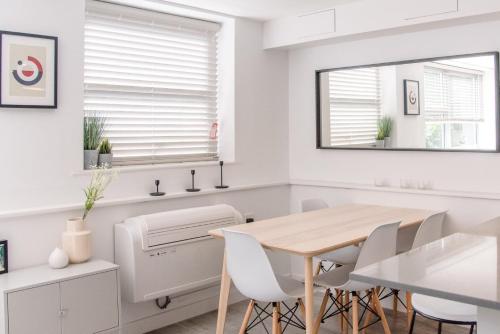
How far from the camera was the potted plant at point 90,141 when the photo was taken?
11.5ft

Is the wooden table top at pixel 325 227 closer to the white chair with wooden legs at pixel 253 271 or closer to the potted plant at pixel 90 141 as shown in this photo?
the white chair with wooden legs at pixel 253 271

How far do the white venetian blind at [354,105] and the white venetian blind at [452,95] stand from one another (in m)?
0.45

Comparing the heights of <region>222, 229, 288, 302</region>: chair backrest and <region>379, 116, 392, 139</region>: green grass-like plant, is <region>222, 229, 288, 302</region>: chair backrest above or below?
below

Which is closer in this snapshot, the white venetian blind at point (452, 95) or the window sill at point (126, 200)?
the window sill at point (126, 200)

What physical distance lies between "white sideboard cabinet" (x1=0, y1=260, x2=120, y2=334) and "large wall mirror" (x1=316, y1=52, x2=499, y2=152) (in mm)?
2292

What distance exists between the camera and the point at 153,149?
4.06 meters

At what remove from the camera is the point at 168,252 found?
3.57 m

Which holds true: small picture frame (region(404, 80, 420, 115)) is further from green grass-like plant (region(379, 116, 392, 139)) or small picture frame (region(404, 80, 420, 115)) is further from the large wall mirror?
green grass-like plant (region(379, 116, 392, 139))

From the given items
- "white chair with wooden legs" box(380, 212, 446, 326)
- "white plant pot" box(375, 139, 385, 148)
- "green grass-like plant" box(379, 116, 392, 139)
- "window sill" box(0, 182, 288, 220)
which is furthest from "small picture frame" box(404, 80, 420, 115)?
"window sill" box(0, 182, 288, 220)

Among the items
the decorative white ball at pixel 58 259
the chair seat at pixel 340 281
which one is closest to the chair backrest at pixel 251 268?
the chair seat at pixel 340 281

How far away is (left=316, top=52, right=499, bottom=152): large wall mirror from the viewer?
3.63 metres

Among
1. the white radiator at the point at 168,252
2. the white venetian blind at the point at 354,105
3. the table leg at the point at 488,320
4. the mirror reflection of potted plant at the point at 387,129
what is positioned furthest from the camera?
the white venetian blind at the point at 354,105

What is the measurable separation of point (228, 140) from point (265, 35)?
3.28ft

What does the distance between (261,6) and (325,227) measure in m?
1.87
